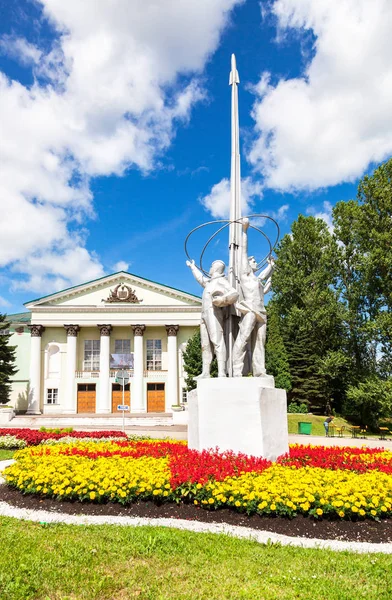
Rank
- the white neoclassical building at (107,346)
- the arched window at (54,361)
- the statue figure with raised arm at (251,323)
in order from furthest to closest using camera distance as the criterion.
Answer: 1. the arched window at (54,361)
2. the white neoclassical building at (107,346)
3. the statue figure with raised arm at (251,323)

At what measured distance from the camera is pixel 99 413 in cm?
3747

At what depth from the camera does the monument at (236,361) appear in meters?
7.65

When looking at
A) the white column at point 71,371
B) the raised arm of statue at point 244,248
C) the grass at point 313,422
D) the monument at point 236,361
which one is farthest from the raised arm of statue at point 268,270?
the white column at point 71,371

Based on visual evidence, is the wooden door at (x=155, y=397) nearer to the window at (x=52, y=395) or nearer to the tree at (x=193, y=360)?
the tree at (x=193, y=360)

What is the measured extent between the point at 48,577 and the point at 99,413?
35137mm

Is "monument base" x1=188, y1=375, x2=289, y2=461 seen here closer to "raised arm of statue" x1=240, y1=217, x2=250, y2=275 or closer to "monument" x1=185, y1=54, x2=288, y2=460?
"monument" x1=185, y1=54, x2=288, y2=460

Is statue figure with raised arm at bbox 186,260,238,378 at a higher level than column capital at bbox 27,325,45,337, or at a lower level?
lower

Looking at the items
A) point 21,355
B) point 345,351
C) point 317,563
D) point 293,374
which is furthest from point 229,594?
point 21,355

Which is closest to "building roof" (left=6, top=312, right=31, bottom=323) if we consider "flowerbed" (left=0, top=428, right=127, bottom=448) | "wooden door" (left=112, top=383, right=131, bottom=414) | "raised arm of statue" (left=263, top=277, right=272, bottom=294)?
"wooden door" (left=112, top=383, right=131, bottom=414)

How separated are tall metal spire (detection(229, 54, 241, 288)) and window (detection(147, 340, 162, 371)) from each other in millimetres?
31725

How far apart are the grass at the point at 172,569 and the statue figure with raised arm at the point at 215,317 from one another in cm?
402

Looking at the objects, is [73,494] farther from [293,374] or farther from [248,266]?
[293,374]

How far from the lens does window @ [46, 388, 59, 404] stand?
38.9 metres

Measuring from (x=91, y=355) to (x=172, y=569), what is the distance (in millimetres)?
37718
